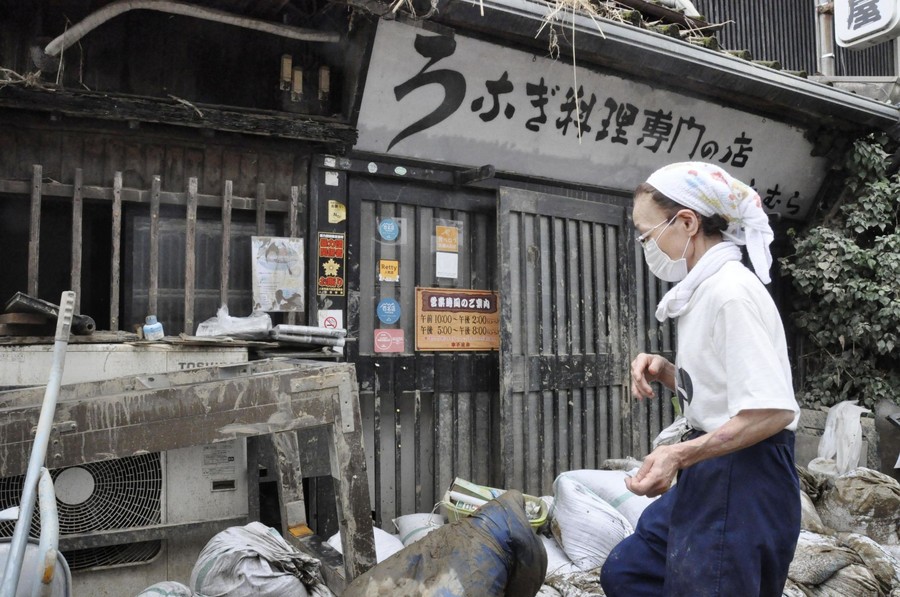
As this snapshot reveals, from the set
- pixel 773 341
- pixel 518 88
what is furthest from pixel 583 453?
pixel 773 341

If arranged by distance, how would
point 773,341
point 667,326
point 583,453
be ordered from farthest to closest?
point 667,326 < point 583,453 < point 773,341

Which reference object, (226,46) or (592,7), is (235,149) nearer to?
(226,46)

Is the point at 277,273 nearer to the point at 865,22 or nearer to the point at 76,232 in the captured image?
the point at 76,232

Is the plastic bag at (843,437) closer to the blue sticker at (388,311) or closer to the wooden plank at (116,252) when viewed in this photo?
the blue sticker at (388,311)

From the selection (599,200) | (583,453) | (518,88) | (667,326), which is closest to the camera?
(518,88)

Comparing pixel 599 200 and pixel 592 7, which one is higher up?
pixel 592 7

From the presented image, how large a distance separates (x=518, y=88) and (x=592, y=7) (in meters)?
0.81

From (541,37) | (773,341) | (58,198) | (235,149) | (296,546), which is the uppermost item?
(541,37)

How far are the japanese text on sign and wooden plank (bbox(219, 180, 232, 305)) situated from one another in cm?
150

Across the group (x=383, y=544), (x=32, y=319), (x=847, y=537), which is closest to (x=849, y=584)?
(x=847, y=537)

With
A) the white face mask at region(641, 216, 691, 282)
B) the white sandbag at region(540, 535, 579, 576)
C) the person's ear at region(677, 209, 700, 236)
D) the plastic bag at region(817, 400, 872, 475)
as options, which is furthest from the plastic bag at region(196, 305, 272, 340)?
the plastic bag at region(817, 400, 872, 475)

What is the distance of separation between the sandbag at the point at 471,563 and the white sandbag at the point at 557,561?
4.47 feet

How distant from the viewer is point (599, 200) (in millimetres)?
6566

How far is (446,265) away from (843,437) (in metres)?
4.30
